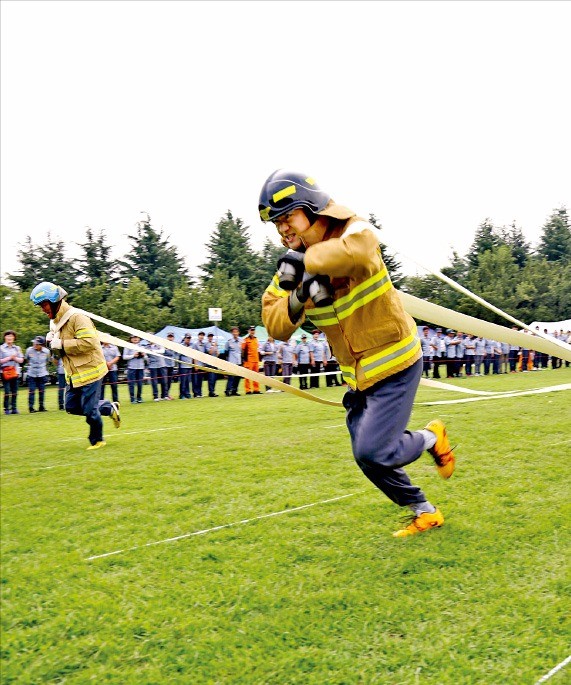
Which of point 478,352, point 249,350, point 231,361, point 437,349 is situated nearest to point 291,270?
point 249,350

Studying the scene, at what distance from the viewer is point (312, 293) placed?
367 cm

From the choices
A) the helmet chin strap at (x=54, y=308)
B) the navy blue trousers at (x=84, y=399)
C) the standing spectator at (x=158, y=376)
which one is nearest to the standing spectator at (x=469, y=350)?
the standing spectator at (x=158, y=376)

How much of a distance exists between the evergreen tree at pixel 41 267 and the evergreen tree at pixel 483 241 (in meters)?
32.5

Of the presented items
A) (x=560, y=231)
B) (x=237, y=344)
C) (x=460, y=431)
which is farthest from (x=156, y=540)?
(x=560, y=231)

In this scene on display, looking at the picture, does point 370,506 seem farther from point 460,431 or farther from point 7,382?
point 7,382

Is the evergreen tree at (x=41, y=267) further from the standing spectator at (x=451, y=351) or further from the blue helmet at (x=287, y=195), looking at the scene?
the blue helmet at (x=287, y=195)

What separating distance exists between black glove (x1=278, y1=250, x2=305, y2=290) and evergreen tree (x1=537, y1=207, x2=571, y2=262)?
208 feet

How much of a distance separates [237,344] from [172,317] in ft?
68.0

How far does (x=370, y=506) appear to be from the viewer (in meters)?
5.69

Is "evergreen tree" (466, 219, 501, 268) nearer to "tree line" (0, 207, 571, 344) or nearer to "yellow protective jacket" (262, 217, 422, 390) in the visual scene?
"tree line" (0, 207, 571, 344)

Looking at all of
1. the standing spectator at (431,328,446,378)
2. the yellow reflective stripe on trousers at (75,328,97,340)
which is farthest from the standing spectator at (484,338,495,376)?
the yellow reflective stripe on trousers at (75,328,97,340)

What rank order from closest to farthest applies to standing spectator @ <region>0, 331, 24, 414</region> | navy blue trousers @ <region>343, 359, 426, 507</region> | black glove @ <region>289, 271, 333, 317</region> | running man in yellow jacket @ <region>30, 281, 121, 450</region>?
black glove @ <region>289, 271, 333, 317</region>
navy blue trousers @ <region>343, 359, 426, 507</region>
running man in yellow jacket @ <region>30, 281, 121, 450</region>
standing spectator @ <region>0, 331, 24, 414</region>

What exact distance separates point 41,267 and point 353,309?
50.5 m

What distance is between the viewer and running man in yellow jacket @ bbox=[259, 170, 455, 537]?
367 centimetres
